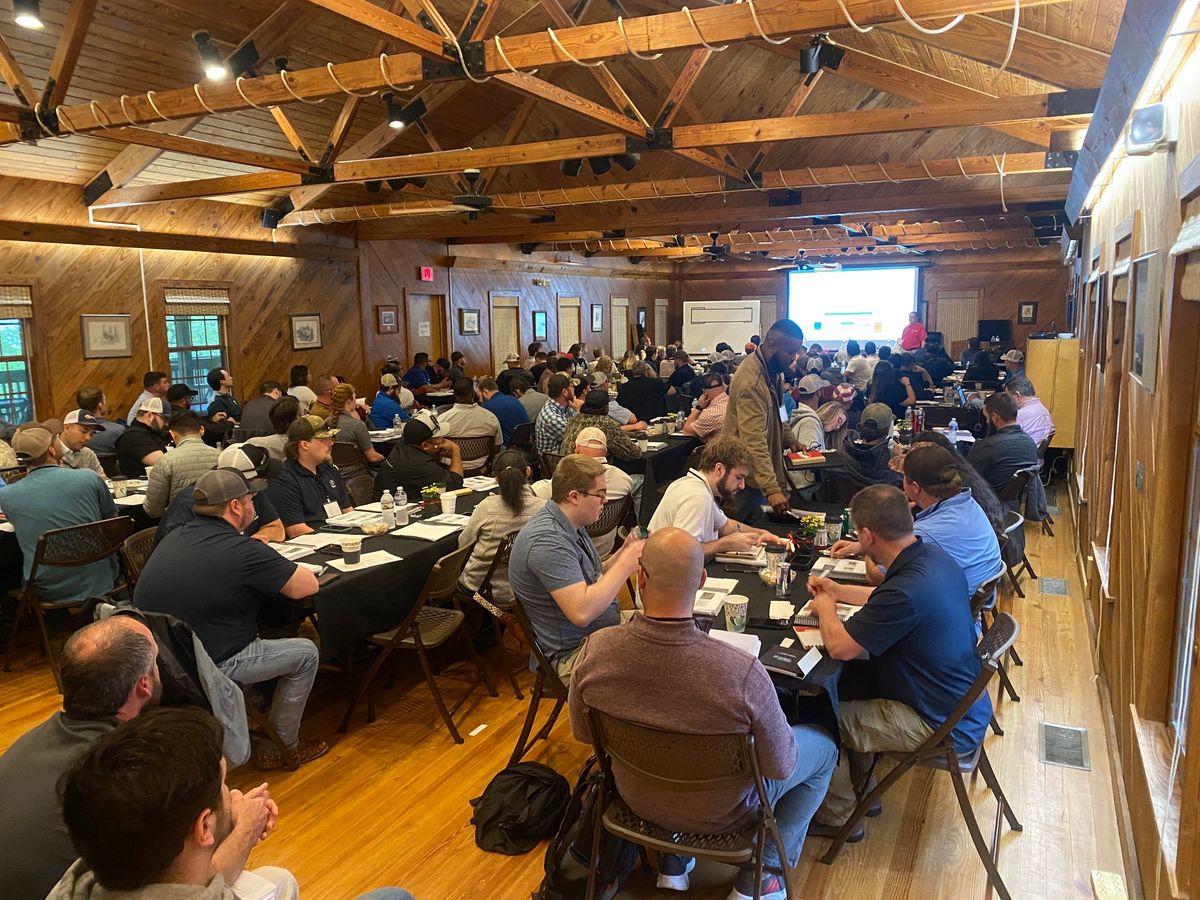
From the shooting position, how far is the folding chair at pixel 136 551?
4273mm

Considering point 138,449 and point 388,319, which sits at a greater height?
point 388,319

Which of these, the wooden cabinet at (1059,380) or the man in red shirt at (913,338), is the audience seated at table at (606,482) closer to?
the wooden cabinet at (1059,380)

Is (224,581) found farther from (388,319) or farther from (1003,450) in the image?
(388,319)

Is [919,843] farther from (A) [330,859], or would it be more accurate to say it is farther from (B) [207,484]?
(B) [207,484]

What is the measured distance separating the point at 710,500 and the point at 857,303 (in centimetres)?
1688

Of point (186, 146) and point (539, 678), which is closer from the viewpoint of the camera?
point (539, 678)

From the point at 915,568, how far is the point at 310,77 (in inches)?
181

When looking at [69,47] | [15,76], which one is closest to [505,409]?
[69,47]

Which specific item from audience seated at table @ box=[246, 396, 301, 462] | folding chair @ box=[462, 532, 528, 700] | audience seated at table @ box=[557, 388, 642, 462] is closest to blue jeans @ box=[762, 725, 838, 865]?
folding chair @ box=[462, 532, 528, 700]

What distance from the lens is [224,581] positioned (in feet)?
10.7

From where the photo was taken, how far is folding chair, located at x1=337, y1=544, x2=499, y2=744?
3867 mm

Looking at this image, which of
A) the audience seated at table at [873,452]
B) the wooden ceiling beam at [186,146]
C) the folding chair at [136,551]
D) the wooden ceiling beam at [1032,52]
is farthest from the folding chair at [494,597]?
the wooden ceiling beam at [186,146]

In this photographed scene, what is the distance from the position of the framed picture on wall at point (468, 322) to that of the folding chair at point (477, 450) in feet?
24.3

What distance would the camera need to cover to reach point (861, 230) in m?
13.9
